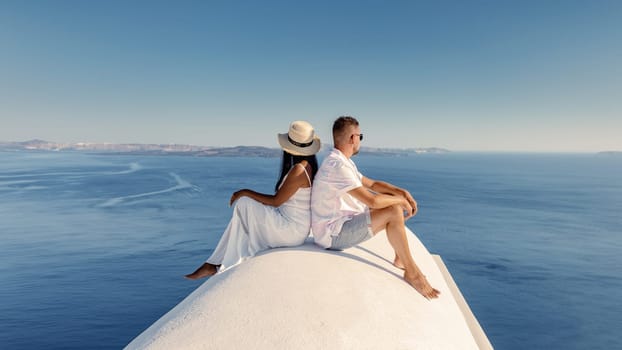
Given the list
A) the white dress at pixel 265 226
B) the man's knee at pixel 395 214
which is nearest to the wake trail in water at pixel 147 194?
the white dress at pixel 265 226

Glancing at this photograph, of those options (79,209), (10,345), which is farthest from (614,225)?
(79,209)

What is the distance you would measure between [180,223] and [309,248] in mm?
23333

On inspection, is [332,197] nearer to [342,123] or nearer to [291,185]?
[291,185]

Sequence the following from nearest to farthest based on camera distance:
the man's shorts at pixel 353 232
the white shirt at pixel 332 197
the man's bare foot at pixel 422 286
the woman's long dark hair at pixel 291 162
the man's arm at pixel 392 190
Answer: the man's bare foot at pixel 422 286, the white shirt at pixel 332 197, the man's shorts at pixel 353 232, the woman's long dark hair at pixel 291 162, the man's arm at pixel 392 190

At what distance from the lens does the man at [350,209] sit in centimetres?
362

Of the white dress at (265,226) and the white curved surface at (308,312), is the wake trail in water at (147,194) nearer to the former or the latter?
the white dress at (265,226)

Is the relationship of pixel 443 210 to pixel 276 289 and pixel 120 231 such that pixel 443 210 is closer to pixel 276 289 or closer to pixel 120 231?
pixel 120 231

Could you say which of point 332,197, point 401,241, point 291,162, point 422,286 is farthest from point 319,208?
point 422,286

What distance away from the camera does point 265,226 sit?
4.00 meters

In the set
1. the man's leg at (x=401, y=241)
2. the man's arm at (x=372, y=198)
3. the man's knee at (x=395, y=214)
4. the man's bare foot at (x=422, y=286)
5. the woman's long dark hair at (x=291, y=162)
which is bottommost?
the man's bare foot at (x=422, y=286)

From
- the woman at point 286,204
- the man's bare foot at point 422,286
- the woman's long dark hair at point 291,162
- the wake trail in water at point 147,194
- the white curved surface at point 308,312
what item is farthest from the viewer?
the wake trail in water at point 147,194

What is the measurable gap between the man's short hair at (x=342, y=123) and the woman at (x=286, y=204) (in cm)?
30

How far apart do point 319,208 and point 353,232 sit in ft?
1.34

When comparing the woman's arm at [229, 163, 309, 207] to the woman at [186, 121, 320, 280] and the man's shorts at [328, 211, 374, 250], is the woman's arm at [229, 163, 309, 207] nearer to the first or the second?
the woman at [186, 121, 320, 280]
